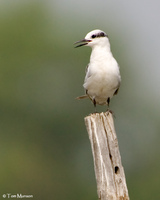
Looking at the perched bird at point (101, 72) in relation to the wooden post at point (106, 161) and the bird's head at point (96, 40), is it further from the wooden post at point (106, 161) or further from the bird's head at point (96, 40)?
the wooden post at point (106, 161)

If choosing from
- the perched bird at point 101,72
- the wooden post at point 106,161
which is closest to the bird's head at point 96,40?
the perched bird at point 101,72

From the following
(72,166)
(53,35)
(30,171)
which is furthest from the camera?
(53,35)

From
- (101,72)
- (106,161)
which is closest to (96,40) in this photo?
(101,72)

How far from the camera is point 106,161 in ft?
29.7

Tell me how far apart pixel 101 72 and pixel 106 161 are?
280 cm

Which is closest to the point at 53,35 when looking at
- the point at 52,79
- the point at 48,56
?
the point at 48,56

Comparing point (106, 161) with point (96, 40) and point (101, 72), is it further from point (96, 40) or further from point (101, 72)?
point (96, 40)

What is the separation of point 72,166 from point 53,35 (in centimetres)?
665

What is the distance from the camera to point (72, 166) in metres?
31.1

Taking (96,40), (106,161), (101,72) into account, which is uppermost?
(96,40)

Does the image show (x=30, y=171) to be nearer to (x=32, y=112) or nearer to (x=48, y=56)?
(x=32, y=112)

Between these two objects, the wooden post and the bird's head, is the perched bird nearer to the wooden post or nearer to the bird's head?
the bird's head

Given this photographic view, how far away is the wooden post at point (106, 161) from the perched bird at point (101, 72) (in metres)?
2.23

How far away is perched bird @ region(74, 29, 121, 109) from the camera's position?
1157 cm
